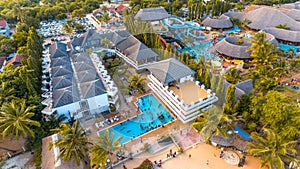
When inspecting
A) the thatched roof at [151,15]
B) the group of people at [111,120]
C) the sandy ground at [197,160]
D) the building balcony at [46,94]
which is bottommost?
the sandy ground at [197,160]

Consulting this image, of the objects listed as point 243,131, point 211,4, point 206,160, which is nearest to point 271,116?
point 243,131

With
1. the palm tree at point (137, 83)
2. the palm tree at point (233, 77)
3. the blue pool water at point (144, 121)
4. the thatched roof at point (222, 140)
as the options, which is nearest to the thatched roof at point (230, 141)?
the thatched roof at point (222, 140)

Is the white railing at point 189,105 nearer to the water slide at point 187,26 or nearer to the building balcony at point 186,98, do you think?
the building balcony at point 186,98

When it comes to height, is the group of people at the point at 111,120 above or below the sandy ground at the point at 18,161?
above

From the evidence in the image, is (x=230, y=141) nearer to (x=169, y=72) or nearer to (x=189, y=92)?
(x=189, y=92)

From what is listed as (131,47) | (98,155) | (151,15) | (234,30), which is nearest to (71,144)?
(98,155)

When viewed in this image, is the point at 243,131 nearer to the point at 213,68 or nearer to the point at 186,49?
the point at 213,68
